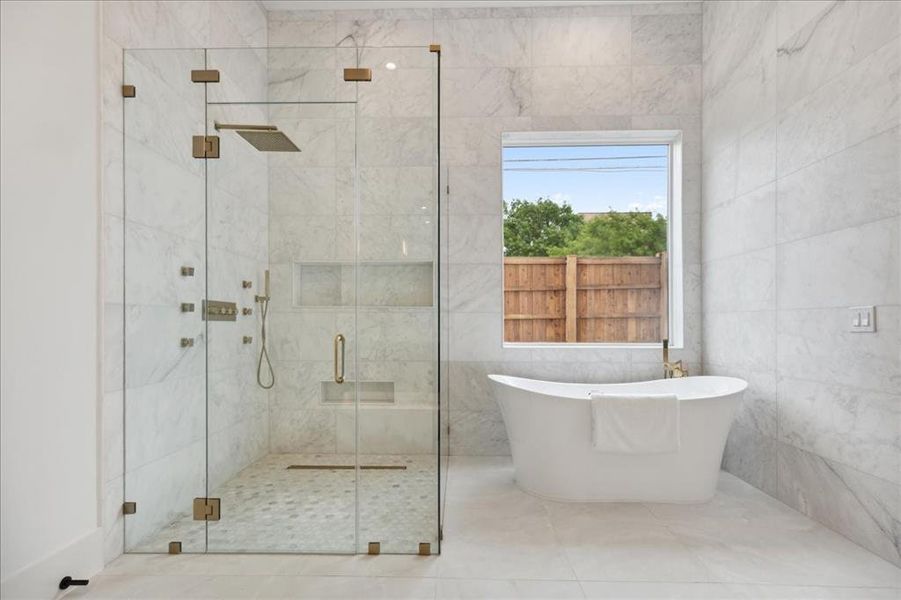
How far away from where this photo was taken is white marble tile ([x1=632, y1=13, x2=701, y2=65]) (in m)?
4.28

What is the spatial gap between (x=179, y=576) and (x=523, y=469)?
6.21 feet

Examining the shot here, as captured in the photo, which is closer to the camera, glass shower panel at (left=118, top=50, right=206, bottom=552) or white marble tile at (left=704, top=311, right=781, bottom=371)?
glass shower panel at (left=118, top=50, right=206, bottom=552)

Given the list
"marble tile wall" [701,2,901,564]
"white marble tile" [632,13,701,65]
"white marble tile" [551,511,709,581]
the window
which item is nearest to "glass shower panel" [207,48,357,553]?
"white marble tile" [551,511,709,581]

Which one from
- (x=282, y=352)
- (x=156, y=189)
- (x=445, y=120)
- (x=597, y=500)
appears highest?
(x=445, y=120)

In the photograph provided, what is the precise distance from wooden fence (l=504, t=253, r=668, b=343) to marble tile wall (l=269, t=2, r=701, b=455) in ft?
0.68

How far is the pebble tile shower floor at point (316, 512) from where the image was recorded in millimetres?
2480

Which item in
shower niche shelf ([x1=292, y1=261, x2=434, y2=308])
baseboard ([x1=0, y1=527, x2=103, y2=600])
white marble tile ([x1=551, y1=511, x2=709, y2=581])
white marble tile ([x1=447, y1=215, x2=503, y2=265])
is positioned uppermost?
white marble tile ([x1=447, y1=215, x2=503, y2=265])

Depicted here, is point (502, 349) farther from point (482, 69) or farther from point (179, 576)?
point (179, 576)

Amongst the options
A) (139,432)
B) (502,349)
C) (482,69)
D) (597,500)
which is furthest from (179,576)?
(482,69)

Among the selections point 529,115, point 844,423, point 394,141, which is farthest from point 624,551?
point 529,115

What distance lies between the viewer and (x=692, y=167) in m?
4.32

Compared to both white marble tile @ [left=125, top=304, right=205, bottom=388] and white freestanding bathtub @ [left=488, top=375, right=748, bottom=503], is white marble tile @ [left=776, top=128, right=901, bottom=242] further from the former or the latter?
white marble tile @ [left=125, top=304, right=205, bottom=388]

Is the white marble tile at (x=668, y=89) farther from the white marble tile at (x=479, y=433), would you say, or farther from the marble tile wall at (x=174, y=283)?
the marble tile wall at (x=174, y=283)

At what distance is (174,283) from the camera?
8.44 ft
